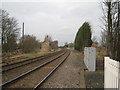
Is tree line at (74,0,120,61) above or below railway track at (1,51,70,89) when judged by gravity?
above

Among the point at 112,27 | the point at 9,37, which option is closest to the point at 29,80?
the point at 112,27

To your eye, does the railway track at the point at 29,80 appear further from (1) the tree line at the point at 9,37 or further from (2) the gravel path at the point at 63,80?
(1) the tree line at the point at 9,37

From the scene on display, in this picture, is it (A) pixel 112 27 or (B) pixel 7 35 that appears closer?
(A) pixel 112 27

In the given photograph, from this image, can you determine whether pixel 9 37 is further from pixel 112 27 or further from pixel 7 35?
pixel 112 27

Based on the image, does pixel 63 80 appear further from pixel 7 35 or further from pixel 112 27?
pixel 7 35

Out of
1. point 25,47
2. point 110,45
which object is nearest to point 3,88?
point 110,45

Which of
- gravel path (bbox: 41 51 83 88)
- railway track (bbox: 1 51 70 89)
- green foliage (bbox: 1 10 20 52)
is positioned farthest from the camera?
green foliage (bbox: 1 10 20 52)

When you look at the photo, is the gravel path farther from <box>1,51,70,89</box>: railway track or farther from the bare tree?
the bare tree

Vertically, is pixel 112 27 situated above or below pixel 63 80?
above

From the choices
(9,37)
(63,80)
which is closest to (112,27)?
(63,80)

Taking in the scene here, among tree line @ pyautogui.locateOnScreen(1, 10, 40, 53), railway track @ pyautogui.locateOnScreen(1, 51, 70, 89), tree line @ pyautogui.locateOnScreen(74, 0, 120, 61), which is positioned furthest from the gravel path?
tree line @ pyautogui.locateOnScreen(1, 10, 40, 53)

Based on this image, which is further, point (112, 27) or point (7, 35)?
point (7, 35)

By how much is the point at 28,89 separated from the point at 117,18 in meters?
5.63

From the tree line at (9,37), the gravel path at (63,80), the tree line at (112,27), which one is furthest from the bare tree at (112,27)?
the tree line at (9,37)
